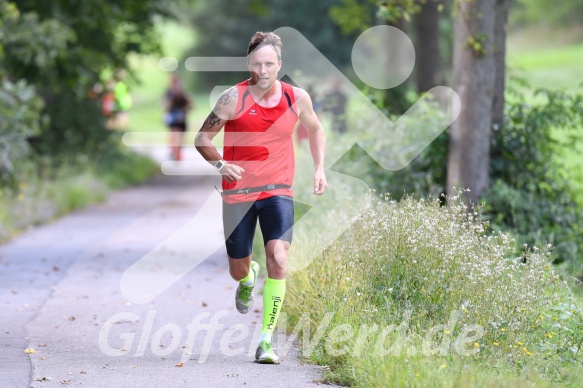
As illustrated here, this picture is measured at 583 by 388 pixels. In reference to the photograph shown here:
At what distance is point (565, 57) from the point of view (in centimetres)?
5725

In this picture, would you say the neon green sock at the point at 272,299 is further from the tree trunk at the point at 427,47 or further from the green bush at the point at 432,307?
the tree trunk at the point at 427,47

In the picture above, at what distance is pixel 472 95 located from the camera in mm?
11570

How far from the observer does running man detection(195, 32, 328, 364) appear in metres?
7.12

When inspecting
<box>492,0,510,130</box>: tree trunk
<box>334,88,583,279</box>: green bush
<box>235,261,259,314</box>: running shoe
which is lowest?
<box>235,261,259,314</box>: running shoe

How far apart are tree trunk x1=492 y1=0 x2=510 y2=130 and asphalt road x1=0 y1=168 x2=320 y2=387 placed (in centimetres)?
347

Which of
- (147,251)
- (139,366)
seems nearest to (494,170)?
(147,251)

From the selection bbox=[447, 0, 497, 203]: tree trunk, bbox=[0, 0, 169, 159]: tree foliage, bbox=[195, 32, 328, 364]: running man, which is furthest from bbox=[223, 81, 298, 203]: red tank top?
bbox=[0, 0, 169, 159]: tree foliage

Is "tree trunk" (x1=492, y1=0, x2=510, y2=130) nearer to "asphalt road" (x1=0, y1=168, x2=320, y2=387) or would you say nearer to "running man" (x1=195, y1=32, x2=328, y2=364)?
"asphalt road" (x1=0, y1=168, x2=320, y2=387)

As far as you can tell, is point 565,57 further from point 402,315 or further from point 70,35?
point 402,315

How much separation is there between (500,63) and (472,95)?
88 centimetres

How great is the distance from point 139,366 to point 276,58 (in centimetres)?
217

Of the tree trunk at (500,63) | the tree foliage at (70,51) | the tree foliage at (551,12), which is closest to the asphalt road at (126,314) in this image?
the tree foliage at (70,51)

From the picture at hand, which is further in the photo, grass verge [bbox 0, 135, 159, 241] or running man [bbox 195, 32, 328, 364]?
grass verge [bbox 0, 135, 159, 241]

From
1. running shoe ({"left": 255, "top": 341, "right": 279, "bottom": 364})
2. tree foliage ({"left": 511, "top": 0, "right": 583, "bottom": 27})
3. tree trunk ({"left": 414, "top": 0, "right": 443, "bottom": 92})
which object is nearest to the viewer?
running shoe ({"left": 255, "top": 341, "right": 279, "bottom": 364})
